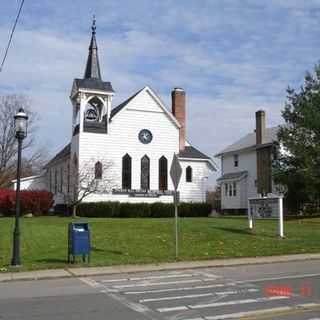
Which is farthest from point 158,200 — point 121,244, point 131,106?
point 121,244

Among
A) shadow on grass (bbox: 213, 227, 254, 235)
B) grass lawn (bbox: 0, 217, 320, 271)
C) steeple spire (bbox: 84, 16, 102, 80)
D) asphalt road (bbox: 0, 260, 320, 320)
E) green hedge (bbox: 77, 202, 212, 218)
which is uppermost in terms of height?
steeple spire (bbox: 84, 16, 102, 80)

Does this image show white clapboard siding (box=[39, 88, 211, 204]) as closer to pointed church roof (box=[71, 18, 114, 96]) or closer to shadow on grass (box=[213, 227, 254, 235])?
pointed church roof (box=[71, 18, 114, 96])

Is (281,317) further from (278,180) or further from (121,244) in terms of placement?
(278,180)

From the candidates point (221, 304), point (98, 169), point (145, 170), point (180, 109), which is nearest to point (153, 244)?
point (221, 304)

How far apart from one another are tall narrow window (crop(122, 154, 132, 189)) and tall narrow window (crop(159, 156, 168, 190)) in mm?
2694

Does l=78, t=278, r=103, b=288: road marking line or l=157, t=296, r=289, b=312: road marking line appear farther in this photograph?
l=78, t=278, r=103, b=288: road marking line

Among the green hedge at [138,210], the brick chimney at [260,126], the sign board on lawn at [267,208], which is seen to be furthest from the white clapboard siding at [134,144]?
the sign board on lawn at [267,208]

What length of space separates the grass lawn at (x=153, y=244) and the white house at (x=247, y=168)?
99.3ft

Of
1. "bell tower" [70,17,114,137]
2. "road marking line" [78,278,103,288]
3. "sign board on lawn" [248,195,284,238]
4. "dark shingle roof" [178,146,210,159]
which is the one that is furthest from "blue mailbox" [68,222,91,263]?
"dark shingle roof" [178,146,210,159]

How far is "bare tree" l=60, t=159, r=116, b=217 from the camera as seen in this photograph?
4416 centimetres

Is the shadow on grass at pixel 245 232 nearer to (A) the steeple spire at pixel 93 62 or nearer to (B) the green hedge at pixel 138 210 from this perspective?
(B) the green hedge at pixel 138 210

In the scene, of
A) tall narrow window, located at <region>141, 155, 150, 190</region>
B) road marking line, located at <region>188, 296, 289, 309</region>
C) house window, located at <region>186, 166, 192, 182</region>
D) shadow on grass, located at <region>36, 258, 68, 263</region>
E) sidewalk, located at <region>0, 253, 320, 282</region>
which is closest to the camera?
road marking line, located at <region>188, 296, 289, 309</region>

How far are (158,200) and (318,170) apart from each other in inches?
535

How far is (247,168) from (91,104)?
20.4 m
